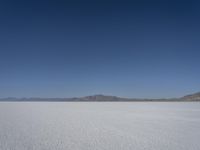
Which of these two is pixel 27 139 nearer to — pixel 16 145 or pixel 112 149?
pixel 16 145

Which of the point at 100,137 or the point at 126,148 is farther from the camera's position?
the point at 100,137

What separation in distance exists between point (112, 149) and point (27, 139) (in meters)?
2.25

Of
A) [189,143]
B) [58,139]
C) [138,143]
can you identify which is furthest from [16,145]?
[189,143]

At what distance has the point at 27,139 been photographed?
5.79 meters

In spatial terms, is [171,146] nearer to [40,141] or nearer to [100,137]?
[100,137]

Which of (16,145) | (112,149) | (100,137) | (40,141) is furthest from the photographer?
→ (100,137)

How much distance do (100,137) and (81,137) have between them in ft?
1.62

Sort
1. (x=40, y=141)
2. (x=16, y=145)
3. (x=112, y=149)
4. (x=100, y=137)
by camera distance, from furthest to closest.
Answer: (x=100, y=137), (x=40, y=141), (x=16, y=145), (x=112, y=149)

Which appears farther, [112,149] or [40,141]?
[40,141]

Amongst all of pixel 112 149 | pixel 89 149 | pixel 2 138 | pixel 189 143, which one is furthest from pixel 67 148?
pixel 189 143

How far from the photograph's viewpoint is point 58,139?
587 centimetres

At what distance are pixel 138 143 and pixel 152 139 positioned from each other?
60cm

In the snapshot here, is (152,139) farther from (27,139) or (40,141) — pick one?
(27,139)

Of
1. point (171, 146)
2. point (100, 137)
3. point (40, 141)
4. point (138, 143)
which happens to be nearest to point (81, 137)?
point (100, 137)
